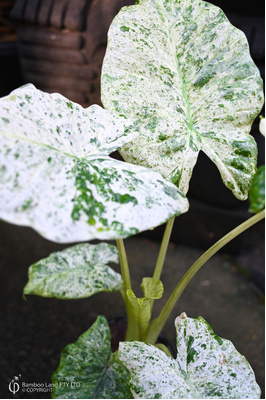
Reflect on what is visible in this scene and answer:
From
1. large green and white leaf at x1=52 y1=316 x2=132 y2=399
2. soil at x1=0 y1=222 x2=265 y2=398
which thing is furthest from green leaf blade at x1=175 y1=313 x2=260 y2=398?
soil at x1=0 y1=222 x2=265 y2=398

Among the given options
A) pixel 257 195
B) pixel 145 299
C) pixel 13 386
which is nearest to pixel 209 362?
pixel 145 299

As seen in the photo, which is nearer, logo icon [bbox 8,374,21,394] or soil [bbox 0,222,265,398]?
logo icon [bbox 8,374,21,394]

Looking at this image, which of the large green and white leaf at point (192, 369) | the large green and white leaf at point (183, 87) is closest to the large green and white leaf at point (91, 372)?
the large green and white leaf at point (192, 369)

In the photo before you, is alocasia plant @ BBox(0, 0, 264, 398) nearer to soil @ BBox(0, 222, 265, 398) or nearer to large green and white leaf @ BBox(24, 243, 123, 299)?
large green and white leaf @ BBox(24, 243, 123, 299)

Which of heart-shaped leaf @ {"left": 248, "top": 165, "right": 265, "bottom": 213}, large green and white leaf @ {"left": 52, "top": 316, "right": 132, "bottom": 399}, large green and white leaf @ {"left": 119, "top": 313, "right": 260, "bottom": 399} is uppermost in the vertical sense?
heart-shaped leaf @ {"left": 248, "top": 165, "right": 265, "bottom": 213}

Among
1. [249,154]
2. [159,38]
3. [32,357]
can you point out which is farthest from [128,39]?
[32,357]
